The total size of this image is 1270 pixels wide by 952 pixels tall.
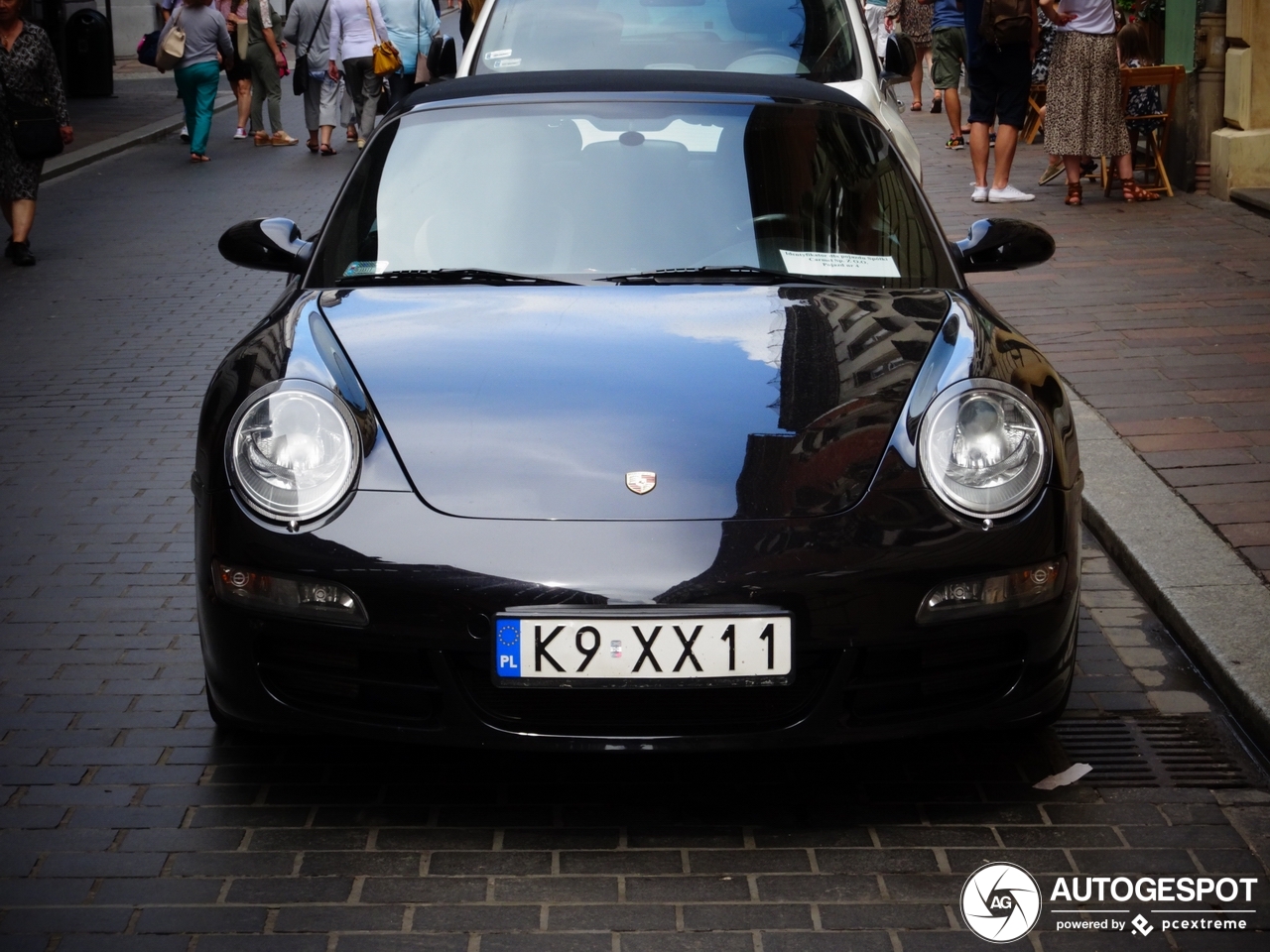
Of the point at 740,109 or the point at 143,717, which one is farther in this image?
the point at 740,109

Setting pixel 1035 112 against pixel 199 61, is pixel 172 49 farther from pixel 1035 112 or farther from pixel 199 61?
pixel 1035 112

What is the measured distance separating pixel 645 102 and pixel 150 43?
16130 millimetres

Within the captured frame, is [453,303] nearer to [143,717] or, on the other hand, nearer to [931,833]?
[143,717]

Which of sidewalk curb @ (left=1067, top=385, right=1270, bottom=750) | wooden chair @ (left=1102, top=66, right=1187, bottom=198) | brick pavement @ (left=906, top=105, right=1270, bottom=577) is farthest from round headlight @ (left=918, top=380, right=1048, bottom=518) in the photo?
wooden chair @ (left=1102, top=66, right=1187, bottom=198)

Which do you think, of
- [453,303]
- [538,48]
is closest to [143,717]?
[453,303]

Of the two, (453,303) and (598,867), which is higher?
(453,303)

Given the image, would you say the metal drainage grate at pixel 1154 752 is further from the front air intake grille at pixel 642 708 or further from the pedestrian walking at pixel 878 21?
the pedestrian walking at pixel 878 21

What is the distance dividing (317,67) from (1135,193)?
8372 millimetres

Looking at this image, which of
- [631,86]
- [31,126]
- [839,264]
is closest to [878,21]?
[31,126]

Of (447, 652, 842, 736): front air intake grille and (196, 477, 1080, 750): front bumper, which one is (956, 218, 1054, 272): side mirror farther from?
(447, 652, 842, 736): front air intake grille

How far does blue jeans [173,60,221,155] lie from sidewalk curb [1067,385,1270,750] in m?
12.3

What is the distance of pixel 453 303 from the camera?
13.0 feet

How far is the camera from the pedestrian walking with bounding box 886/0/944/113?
1878 cm

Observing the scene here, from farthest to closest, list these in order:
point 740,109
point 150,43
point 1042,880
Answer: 1. point 150,43
2. point 740,109
3. point 1042,880
